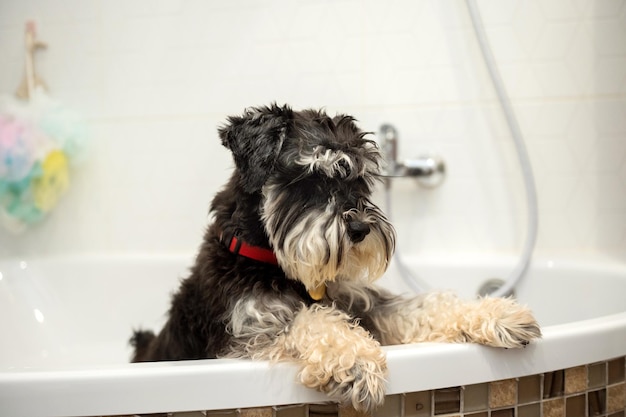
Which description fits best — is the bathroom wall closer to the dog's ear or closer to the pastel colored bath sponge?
the pastel colored bath sponge

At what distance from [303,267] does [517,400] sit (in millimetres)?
514

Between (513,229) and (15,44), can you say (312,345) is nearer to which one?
(513,229)

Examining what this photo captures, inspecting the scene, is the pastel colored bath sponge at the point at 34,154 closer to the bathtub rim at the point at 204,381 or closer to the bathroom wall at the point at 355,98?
the bathroom wall at the point at 355,98

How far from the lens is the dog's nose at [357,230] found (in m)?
1.18

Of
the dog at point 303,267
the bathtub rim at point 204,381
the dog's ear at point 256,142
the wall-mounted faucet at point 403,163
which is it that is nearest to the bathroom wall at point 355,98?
the wall-mounted faucet at point 403,163

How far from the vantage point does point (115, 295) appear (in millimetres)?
2270

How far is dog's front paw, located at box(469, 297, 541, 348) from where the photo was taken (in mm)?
1120

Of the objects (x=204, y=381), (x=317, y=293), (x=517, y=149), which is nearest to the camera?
(x=204, y=381)

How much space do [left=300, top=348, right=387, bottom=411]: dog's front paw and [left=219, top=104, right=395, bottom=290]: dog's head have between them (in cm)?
23

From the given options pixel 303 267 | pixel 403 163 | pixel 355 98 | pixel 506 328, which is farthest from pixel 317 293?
pixel 355 98

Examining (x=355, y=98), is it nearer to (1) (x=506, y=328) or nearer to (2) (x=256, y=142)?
(2) (x=256, y=142)

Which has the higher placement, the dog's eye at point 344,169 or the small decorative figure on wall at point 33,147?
the small decorative figure on wall at point 33,147

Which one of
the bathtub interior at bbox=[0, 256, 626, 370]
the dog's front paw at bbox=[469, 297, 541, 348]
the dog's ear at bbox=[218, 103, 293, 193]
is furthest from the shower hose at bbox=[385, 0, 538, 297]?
the dog's ear at bbox=[218, 103, 293, 193]

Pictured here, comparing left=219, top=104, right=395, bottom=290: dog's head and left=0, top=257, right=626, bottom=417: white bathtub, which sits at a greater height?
left=219, top=104, right=395, bottom=290: dog's head
